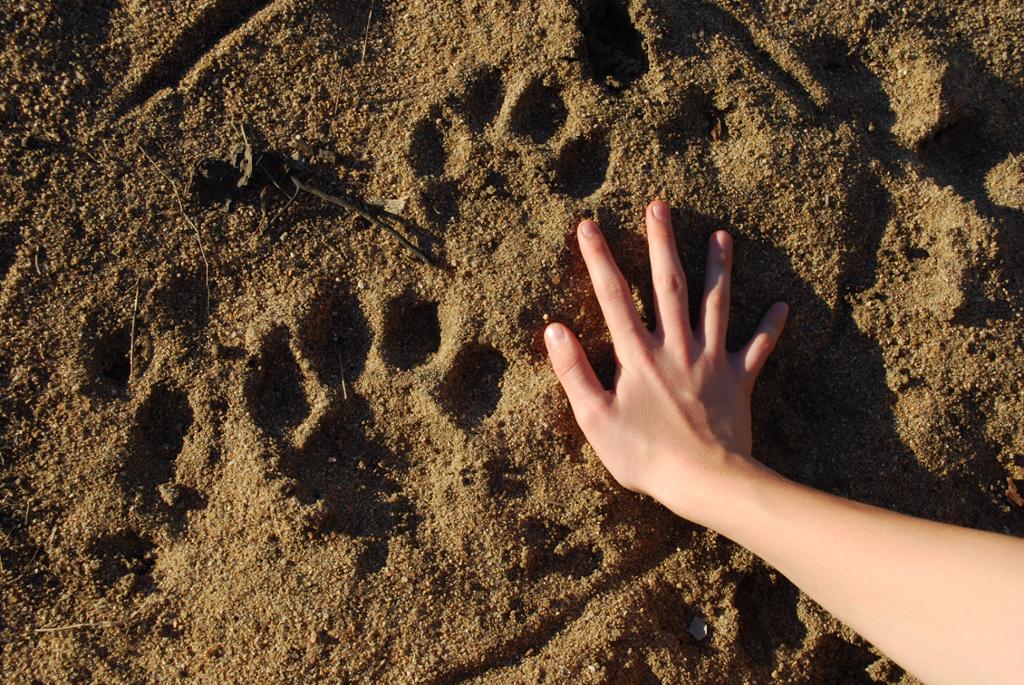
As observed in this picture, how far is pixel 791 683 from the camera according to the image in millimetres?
1788

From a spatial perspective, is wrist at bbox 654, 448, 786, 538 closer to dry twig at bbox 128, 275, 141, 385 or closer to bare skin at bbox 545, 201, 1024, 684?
bare skin at bbox 545, 201, 1024, 684

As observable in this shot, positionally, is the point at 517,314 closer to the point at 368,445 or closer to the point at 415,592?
the point at 368,445

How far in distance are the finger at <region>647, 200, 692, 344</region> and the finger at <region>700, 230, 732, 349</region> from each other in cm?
4

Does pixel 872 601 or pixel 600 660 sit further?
pixel 600 660

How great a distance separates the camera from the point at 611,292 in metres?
1.76

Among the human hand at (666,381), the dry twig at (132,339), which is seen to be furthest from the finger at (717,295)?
the dry twig at (132,339)

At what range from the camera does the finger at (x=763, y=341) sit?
179 centimetres

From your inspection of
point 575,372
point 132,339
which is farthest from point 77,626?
point 575,372

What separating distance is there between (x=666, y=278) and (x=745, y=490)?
0.47m

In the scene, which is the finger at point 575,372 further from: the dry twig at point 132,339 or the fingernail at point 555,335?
the dry twig at point 132,339

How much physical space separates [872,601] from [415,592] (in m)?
0.92

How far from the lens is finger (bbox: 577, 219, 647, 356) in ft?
5.78

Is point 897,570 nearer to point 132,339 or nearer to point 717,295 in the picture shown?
point 717,295

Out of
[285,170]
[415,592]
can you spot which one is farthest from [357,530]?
[285,170]
